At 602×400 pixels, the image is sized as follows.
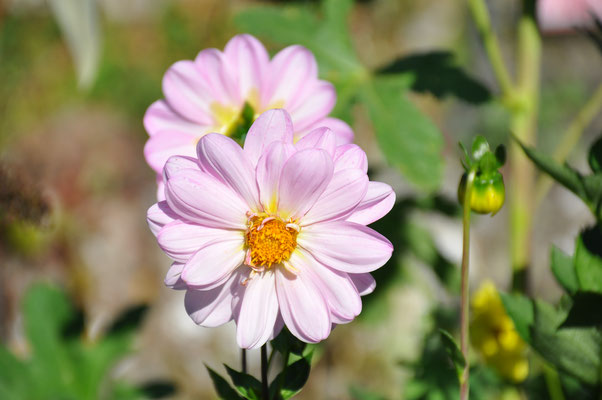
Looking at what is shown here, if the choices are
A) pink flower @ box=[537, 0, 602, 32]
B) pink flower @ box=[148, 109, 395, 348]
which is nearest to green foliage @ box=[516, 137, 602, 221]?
pink flower @ box=[148, 109, 395, 348]

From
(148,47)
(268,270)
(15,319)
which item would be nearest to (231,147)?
(268,270)

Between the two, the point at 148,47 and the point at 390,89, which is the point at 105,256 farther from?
the point at 390,89

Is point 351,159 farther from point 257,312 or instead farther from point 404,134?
point 404,134

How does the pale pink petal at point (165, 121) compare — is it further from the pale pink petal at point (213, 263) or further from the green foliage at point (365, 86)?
the green foliage at point (365, 86)

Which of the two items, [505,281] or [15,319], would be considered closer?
[15,319]

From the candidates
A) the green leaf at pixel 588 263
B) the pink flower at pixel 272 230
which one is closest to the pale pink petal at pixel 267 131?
the pink flower at pixel 272 230

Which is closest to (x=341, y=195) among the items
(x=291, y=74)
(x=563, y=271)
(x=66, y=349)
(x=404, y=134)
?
(x=291, y=74)
